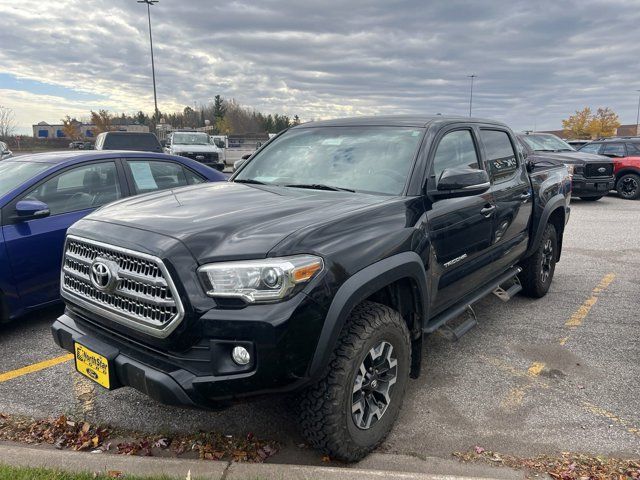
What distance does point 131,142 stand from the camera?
46.6ft

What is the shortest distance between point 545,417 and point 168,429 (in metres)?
2.42

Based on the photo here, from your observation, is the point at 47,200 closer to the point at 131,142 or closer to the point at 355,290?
the point at 355,290

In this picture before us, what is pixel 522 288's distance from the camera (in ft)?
18.2

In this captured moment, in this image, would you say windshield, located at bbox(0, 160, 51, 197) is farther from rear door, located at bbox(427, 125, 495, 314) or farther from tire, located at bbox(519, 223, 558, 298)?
tire, located at bbox(519, 223, 558, 298)

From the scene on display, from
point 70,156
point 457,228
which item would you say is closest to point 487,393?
point 457,228

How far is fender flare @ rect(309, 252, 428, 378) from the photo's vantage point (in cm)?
235

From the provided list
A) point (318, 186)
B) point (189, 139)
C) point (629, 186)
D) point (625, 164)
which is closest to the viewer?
point (318, 186)

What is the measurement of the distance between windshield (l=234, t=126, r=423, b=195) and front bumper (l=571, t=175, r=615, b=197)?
11.5 metres

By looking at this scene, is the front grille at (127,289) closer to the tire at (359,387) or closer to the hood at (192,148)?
the tire at (359,387)

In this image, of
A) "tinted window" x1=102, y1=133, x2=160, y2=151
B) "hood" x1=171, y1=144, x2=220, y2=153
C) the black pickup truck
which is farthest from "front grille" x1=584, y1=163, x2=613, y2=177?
"hood" x1=171, y1=144, x2=220, y2=153

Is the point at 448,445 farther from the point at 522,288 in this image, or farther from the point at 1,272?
the point at 1,272

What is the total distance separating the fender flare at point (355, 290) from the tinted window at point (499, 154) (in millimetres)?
1864

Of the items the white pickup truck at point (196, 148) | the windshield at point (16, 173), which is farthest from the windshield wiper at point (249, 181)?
the white pickup truck at point (196, 148)

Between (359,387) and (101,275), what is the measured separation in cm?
147
